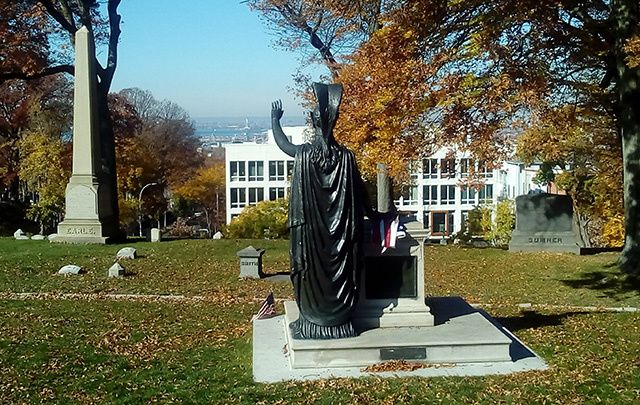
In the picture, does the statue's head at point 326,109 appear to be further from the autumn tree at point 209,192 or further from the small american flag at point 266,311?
the autumn tree at point 209,192

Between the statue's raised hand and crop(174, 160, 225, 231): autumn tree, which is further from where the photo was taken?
crop(174, 160, 225, 231): autumn tree

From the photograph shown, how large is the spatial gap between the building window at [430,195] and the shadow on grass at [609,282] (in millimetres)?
59314

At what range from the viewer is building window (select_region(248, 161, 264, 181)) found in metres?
78.8

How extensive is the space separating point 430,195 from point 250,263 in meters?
61.4

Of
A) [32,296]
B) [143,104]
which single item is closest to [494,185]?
[143,104]

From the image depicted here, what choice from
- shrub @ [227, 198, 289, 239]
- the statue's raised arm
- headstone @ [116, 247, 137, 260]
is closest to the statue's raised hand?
the statue's raised arm

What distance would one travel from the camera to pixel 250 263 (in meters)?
17.0

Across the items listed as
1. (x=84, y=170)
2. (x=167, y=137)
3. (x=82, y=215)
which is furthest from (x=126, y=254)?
(x=167, y=137)

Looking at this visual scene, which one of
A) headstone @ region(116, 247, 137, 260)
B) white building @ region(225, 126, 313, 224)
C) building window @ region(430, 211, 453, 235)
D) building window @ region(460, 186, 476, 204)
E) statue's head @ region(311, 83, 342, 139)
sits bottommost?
building window @ region(430, 211, 453, 235)

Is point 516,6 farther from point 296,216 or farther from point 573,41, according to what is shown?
point 296,216

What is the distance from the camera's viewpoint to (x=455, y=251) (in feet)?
71.8

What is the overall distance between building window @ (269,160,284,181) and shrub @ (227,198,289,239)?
113ft

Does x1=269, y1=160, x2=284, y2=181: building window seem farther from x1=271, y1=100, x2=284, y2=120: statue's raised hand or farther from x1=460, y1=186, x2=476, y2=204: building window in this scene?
x1=271, y1=100, x2=284, y2=120: statue's raised hand

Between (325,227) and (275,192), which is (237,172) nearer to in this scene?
(275,192)
